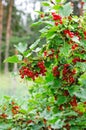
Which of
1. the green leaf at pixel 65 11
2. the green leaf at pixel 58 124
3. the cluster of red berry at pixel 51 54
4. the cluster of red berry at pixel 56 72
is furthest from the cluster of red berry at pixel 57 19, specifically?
the green leaf at pixel 58 124

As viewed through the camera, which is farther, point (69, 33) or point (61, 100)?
point (61, 100)

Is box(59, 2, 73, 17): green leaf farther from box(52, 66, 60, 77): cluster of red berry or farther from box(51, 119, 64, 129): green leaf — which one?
box(51, 119, 64, 129): green leaf

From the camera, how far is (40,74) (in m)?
2.00

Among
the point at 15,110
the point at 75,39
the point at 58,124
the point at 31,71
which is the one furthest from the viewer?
the point at 15,110

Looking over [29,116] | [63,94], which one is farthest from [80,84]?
[29,116]

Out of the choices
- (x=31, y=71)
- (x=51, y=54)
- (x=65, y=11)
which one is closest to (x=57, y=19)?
(x=65, y=11)

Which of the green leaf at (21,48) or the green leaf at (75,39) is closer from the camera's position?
the green leaf at (75,39)

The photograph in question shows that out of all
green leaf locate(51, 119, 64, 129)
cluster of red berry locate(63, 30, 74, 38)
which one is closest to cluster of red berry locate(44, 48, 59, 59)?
cluster of red berry locate(63, 30, 74, 38)

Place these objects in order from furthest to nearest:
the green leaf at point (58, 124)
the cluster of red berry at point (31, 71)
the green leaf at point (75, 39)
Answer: the cluster of red berry at point (31, 71) → the green leaf at point (58, 124) → the green leaf at point (75, 39)

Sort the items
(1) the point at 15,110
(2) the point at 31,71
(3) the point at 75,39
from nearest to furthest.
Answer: (3) the point at 75,39 → (2) the point at 31,71 → (1) the point at 15,110

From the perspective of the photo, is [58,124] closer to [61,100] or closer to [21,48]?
[61,100]

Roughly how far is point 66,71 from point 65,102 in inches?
6.8

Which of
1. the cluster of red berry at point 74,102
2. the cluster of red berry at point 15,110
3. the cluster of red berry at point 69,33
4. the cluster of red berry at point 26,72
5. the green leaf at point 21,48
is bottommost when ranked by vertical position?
the cluster of red berry at point 74,102

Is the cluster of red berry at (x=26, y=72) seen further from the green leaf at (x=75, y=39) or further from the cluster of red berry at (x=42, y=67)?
the green leaf at (x=75, y=39)
